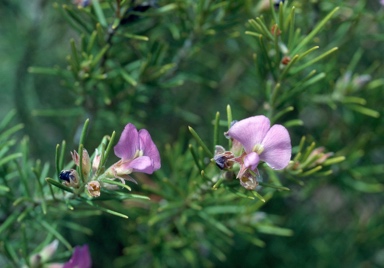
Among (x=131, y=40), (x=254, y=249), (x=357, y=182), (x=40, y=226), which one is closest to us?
(x=40, y=226)

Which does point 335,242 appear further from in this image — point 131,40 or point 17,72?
point 17,72

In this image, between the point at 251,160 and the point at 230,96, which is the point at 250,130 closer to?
the point at 251,160

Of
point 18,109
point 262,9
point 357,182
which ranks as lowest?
point 357,182

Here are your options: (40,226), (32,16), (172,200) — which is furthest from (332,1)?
(32,16)

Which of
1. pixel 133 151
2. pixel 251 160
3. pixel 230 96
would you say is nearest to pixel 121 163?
pixel 133 151

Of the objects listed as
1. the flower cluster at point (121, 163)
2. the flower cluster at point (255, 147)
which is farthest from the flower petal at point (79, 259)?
the flower cluster at point (255, 147)

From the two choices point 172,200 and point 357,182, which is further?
point 357,182

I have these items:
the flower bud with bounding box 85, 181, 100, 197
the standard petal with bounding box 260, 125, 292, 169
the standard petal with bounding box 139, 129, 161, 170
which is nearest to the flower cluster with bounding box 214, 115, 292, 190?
the standard petal with bounding box 260, 125, 292, 169
